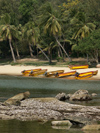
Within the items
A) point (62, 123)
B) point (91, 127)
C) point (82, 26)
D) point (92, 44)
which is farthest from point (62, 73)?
point (91, 127)

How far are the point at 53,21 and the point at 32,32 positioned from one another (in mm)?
9426

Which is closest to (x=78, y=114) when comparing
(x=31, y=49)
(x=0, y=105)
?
Result: (x=0, y=105)

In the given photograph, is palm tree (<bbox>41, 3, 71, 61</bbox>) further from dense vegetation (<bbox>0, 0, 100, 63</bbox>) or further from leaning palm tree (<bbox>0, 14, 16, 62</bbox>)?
leaning palm tree (<bbox>0, 14, 16, 62</bbox>)

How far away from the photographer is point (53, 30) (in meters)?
70.1

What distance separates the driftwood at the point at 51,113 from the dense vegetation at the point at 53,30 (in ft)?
129

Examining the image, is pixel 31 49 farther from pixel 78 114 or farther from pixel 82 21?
pixel 78 114

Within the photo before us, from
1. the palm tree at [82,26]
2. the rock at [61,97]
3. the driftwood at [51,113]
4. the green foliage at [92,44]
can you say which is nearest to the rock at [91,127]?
the driftwood at [51,113]

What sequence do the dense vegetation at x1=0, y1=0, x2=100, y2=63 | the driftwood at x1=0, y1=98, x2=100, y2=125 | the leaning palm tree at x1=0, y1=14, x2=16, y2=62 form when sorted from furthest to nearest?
the leaning palm tree at x1=0, y1=14, x2=16, y2=62, the dense vegetation at x1=0, y1=0, x2=100, y2=63, the driftwood at x1=0, y1=98, x2=100, y2=125

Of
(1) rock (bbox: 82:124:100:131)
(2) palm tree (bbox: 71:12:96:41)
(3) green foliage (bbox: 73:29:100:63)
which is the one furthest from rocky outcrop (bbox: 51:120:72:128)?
(2) palm tree (bbox: 71:12:96:41)

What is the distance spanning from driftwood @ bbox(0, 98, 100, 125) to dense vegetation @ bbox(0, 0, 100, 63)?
129 feet

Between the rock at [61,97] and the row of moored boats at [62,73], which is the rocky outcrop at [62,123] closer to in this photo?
the rock at [61,97]

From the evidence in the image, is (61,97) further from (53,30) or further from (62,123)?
(53,30)

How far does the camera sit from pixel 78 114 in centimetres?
1853

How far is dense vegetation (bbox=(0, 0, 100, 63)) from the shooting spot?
66975 mm
